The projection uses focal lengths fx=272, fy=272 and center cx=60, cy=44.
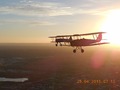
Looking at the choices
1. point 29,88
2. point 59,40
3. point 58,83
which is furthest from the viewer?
point 58,83

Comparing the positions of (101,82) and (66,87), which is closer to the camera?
(66,87)

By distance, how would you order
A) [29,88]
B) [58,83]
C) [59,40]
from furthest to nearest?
1. [58,83]
2. [29,88]
3. [59,40]

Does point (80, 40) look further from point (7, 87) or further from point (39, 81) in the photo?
point (39, 81)

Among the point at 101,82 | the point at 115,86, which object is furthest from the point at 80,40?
A: the point at 101,82

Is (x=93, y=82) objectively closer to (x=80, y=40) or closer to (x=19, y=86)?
(x=19, y=86)

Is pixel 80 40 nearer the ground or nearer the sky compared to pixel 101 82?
nearer the sky

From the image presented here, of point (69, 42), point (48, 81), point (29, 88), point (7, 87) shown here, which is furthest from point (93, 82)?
point (69, 42)

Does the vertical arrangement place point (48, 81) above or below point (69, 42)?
below

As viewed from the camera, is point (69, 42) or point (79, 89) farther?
point (79, 89)
